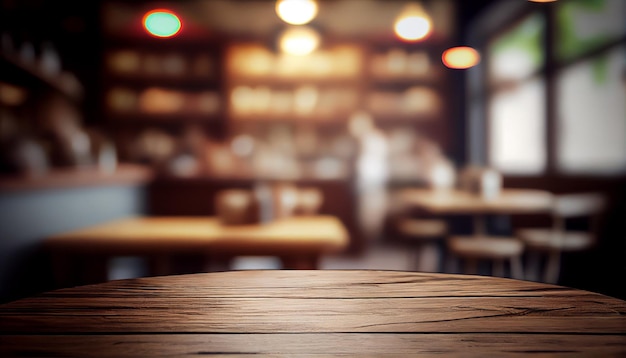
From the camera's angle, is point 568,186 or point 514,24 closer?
point 568,186

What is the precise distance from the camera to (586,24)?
409cm

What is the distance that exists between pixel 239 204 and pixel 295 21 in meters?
2.64

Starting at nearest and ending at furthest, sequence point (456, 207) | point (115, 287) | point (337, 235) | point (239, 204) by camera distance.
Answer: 1. point (115, 287)
2. point (337, 235)
3. point (239, 204)
4. point (456, 207)

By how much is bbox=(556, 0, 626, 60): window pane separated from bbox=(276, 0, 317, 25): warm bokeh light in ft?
7.61

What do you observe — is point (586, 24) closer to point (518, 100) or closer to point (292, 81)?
point (518, 100)

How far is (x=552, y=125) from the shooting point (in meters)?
4.61

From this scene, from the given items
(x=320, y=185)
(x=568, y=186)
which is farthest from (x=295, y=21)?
(x=568, y=186)

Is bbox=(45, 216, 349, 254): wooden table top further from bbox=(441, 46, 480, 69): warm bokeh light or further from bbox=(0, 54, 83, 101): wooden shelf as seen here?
bbox=(441, 46, 480, 69): warm bokeh light

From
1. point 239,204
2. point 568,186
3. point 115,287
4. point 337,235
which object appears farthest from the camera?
point 568,186

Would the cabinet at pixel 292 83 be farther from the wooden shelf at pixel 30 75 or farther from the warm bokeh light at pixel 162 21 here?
the wooden shelf at pixel 30 75

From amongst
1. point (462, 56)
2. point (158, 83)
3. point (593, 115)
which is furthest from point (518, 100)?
point (158, 83)

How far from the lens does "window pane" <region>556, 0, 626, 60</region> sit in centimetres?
366

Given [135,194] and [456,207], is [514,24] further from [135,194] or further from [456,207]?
[135,194]

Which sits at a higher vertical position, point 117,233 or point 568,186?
point 568,186
